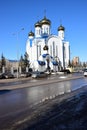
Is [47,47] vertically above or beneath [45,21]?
beneath

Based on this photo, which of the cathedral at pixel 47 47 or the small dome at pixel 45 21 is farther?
the small dome at pixel 45 21

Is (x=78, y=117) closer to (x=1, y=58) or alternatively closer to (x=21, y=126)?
(x=21, y=126)

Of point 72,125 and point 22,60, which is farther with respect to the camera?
point 22,60

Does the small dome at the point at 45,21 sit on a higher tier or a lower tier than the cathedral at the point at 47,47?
higher

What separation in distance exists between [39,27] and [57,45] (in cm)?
1156

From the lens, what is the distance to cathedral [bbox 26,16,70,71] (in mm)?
113750

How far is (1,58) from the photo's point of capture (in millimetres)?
118125

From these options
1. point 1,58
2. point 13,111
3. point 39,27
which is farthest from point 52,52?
point 13,111

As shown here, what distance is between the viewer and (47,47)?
115125 mm

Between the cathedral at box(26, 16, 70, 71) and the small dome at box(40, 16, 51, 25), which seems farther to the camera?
the small dome at box(40, 16, 51, 25)

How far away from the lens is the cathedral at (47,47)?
113750 mm

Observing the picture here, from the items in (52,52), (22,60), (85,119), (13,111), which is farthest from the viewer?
(52,52)

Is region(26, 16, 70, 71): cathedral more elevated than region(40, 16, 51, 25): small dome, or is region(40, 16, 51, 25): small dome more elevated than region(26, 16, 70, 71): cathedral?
region(40, 16, 51, 25): small dome

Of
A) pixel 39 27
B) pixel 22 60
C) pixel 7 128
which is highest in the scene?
pixel 39 27
